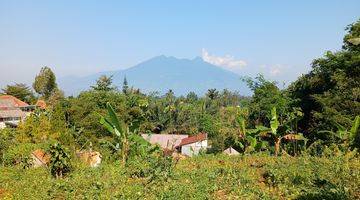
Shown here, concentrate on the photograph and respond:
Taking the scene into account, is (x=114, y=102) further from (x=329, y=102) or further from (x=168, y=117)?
(x=329, y=102)

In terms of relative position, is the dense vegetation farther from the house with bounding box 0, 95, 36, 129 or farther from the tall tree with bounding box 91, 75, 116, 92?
the house with bounding box 0, 95, 36, 129

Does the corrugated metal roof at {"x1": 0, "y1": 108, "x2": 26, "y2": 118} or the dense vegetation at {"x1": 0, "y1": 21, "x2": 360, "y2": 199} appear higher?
the dense vegetation at {"x1": 0, "y1": 21, "x2": 360, "y2": 199}

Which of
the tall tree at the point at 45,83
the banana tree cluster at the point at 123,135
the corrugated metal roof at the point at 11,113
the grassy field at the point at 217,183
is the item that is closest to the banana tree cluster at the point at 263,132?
the grassy field at the point at 217,183

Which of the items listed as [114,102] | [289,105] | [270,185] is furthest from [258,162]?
[114,102]

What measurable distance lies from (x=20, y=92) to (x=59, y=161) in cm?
6529

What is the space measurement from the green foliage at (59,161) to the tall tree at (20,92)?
64262mm

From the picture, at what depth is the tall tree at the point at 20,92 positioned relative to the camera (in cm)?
7144

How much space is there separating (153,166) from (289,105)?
18.8 meters

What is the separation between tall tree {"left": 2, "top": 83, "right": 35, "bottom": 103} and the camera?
71438mm

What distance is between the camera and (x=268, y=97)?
2995cm

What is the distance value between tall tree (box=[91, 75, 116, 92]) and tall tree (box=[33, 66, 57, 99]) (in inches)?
570

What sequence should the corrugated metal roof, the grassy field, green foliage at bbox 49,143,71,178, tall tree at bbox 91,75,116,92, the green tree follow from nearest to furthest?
the grassy field, green foliage at bbox 49,143,71,178, the green tree, tall tree at bbox 91,75,116,92, the corrugated metal roof

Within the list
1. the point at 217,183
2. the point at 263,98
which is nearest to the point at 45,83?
the point at 263,98

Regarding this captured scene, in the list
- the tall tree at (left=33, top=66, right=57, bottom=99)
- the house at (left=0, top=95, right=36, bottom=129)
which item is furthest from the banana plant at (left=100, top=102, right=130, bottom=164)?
the tall tree at (left=33, top=66, right=57, bottom=99)
